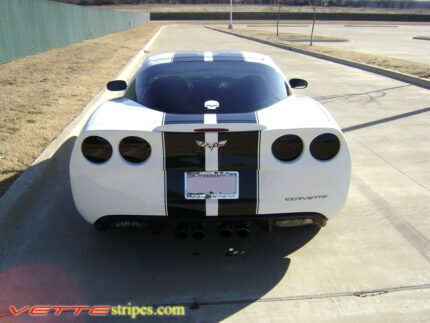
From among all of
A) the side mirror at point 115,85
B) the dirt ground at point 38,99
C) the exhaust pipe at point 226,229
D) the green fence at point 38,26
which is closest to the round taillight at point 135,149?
the exhaust pipe at point 226,229

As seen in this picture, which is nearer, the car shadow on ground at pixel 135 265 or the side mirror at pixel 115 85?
the car shadow on ground at pixel 135 265

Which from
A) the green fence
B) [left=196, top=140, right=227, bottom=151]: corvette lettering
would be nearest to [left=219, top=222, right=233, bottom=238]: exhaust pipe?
[left=196, top=140, right=227, bottom=151]: corvette lettering

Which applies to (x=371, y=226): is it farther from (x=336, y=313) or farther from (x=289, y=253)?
(x=336, y=313)

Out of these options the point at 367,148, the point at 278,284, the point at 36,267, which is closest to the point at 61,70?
the point at 367,148

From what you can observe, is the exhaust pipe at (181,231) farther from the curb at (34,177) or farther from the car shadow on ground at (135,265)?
the curb at (34,177)

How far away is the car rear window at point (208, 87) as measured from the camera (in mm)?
3383

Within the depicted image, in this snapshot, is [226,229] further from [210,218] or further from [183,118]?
[183,118]

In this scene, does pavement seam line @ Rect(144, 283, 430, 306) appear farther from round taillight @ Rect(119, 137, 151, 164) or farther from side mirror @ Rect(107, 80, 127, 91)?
side mirror @ Rect(107, 80, 127, 91)

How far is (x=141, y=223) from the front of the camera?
10.1ft

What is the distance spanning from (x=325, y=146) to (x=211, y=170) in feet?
2.68

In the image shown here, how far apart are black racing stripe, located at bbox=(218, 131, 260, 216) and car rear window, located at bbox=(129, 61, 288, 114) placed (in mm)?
419

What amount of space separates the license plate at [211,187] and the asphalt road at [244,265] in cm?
60

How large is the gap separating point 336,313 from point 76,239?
6.94 ft

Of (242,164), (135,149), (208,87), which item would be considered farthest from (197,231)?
(208,87)
